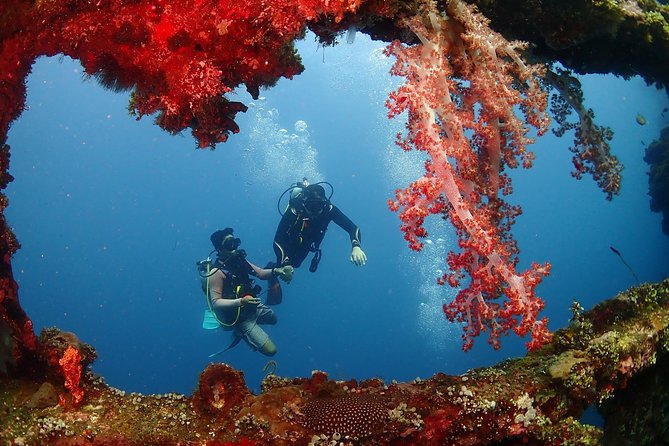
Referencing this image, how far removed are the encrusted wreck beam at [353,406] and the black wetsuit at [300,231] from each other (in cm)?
793

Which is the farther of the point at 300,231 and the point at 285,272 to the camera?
the point at 300,231

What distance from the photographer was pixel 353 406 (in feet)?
9.40

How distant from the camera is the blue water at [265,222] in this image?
80625 millimetres

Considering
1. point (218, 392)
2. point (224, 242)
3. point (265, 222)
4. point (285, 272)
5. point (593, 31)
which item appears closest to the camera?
point (218, 392)

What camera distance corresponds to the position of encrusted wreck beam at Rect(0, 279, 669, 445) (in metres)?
2.77

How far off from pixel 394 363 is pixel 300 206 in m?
70.1

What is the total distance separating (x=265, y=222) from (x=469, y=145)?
330 ft

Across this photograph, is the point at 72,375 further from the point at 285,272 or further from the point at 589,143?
the point at 285,272

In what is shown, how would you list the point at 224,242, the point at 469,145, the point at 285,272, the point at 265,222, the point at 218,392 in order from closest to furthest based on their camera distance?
1. the point at 218,392
2. the point at 469,145
3. the point at 285,272
4. the point at 224,242
5. the point at 265,222

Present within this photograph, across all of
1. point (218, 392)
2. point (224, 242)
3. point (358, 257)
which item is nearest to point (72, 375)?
point (218, 392)

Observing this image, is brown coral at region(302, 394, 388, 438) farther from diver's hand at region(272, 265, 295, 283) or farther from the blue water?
the blue water

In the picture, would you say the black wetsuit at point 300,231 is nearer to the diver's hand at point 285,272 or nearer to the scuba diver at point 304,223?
the scuba diver at point 304,223

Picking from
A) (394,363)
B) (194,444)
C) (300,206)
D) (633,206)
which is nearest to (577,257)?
(633,206)

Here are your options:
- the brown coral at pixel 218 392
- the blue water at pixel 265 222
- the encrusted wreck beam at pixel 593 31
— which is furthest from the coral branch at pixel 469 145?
the blue water at pixel 265 222
